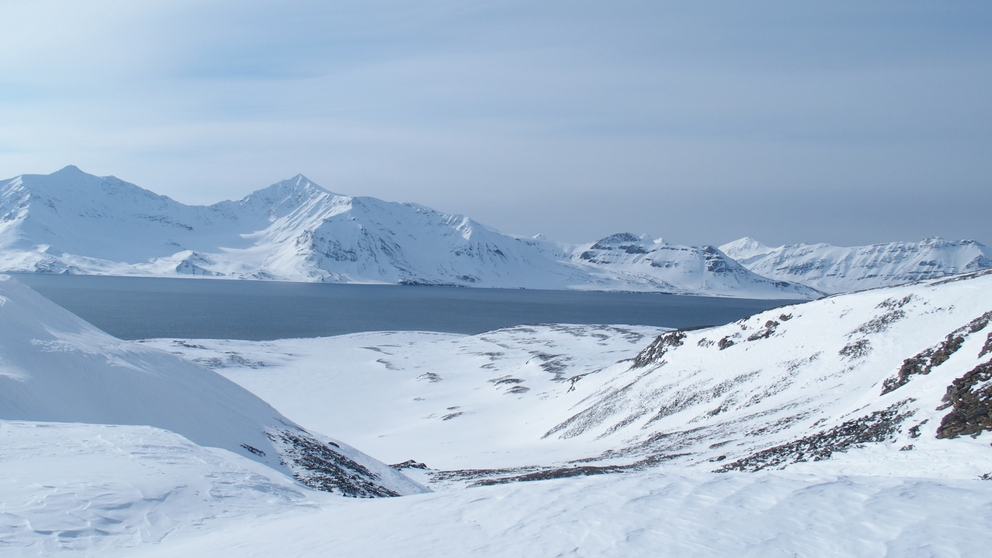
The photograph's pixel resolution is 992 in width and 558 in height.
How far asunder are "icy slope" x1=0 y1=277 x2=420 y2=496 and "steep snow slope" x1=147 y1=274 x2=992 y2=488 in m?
4.73

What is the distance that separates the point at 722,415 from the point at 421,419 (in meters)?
24.9

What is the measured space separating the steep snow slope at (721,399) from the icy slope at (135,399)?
473 centimetres

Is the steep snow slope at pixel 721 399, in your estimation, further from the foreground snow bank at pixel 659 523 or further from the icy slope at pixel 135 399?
the foreground snow bank at pixel 659 523

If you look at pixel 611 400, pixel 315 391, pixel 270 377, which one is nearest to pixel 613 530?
pixel 611 400

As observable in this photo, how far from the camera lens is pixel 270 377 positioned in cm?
6316

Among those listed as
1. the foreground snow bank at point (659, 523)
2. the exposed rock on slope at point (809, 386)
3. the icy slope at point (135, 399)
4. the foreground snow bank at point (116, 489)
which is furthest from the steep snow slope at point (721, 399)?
the foreground snow bank at point (116, 489)

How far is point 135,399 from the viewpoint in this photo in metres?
19.5

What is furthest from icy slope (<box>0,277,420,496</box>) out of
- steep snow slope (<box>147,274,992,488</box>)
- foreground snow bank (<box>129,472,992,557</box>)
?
foreground snow bank (<box>129,472,992,557</box>)

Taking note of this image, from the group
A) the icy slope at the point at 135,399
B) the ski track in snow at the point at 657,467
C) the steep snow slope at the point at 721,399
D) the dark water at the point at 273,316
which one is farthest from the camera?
the dark water at the point at 273,316

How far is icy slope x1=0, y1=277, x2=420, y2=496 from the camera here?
57.6 ft

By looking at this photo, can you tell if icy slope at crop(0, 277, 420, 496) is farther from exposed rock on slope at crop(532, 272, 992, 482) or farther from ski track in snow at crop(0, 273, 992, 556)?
exposed rock on slope at crop(532, 272, 992, 482)

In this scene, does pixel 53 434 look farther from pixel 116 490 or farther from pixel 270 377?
pixel 270 377

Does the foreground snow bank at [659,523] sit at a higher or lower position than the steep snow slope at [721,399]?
higher

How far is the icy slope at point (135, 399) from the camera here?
17.5 m
